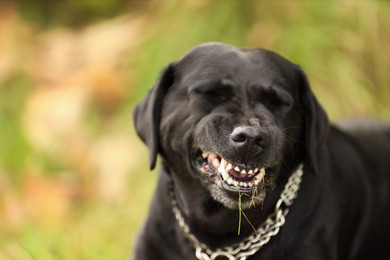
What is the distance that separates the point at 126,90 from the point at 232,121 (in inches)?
148

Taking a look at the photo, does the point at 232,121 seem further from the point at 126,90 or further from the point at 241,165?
the point at 126,90

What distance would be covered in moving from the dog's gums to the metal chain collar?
29 centimetres

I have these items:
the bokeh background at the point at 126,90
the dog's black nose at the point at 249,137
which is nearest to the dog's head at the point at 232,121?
the dog's black nose at the point at 249,137

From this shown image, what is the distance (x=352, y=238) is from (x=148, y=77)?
126 inches

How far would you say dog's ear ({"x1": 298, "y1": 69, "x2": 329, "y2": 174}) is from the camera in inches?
148

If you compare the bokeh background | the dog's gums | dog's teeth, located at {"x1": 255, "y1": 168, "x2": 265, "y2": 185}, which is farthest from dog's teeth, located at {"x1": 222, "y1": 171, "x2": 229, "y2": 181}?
the bokeh background

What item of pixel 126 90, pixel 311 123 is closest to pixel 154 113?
pixel 311 123

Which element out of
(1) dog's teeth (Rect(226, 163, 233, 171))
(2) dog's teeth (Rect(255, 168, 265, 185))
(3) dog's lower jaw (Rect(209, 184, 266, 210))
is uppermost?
A: (1) dog's teeth (Rect(226, 163, 233, 171))

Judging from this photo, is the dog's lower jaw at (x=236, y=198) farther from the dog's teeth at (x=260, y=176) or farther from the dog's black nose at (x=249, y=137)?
the dog's black nose at (x=249, y=137)

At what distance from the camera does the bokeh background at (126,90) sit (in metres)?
6.41

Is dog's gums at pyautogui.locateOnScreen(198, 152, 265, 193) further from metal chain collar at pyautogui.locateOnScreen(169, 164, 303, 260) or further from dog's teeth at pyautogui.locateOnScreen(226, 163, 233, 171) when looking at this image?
metal chain collar at pyautogui.locateOnScreen(169, 164, 303, 260)

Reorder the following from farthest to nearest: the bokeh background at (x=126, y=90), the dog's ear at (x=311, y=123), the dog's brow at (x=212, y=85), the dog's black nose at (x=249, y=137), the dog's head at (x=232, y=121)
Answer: the bokeh background at (x=126, y=90) < the dog's ear at (x=311, y=123) < the dog's brow at (x=212, y=85) < the dog's head at (x=232, y=121) < the dog's black nose at (x=249, y=137)

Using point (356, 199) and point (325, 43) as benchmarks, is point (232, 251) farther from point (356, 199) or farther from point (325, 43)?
point (325, 43)

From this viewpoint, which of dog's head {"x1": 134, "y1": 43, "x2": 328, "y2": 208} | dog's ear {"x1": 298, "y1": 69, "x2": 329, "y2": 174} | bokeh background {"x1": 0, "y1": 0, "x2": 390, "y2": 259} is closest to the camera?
dog's head {"x1": 134, "y1": 43, "x2": 328, "y2": 208}
